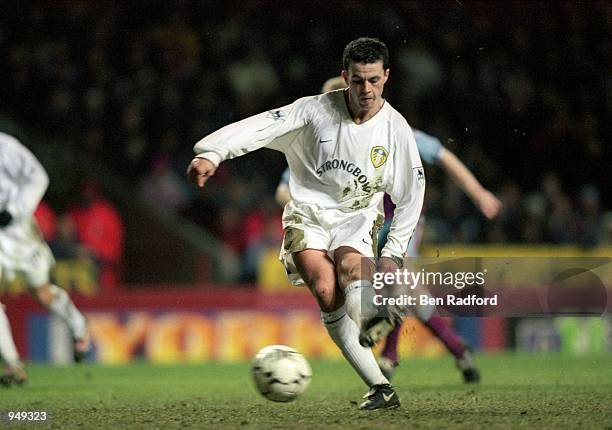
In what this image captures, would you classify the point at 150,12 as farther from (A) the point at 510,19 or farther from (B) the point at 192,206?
(A) the point at 510,19

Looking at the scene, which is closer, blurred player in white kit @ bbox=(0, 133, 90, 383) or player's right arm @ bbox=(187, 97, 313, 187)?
player's right arm @ bbox=(187, 97, 313, 187)

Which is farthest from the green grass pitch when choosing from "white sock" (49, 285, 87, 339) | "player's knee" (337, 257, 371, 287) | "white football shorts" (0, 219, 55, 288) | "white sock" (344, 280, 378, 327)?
"white football shorts" (0, 219, 55, 288)

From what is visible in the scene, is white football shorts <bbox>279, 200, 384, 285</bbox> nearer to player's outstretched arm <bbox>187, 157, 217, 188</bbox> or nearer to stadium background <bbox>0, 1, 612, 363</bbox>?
player's outstretched arm <bbox>187, 157, 217, 188</bbox>

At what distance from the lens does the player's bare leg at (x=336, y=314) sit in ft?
19.9

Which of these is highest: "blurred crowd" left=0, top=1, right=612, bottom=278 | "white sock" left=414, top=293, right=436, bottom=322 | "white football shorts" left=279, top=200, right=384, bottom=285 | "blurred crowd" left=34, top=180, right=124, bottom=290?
"blurred crowd" left=0, top=1, right=612, bottom=278

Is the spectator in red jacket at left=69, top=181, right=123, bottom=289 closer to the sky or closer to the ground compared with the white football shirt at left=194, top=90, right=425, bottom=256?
closer to the sky

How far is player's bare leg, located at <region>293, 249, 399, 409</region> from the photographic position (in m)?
6.06

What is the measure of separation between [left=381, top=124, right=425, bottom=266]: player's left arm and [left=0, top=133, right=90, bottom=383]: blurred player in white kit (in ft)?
12.2

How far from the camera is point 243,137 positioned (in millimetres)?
5953

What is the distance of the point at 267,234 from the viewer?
40.1 ft

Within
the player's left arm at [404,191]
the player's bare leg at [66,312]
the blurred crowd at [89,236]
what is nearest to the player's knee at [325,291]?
the player's left arm at [404,191]

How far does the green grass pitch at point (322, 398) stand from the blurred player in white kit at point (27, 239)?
576mm

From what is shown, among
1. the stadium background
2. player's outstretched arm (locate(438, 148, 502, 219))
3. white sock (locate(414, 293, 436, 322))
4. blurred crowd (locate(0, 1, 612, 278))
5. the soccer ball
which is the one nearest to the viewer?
the soccer ball

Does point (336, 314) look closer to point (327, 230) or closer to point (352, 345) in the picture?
point (352, 345)
